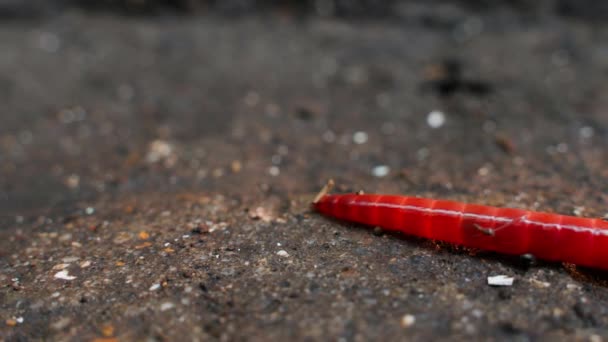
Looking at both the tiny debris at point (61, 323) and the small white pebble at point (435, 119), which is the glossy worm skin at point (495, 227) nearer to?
the tiny debris at point (61, 323)

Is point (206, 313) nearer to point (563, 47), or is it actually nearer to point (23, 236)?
point (23, 236)

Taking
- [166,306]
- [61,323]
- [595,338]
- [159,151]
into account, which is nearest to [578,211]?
[595,338]

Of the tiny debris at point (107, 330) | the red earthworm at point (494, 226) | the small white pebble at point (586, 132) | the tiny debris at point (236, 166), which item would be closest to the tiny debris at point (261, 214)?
the red earthworm at point (494, 226)

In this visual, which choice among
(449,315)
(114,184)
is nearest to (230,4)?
(114,184)

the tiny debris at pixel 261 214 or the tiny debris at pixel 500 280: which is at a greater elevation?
the tiny debris at pixel 261 214

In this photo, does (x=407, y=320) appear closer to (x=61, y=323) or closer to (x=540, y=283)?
(x=540, y=283)

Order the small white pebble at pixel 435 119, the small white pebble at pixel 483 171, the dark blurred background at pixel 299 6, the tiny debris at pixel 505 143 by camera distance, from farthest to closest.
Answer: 1. the dark blurred background at pixel 299 6
2. the small white pebble at pixel 435 119
3. the tiny debris at pixel 505 143
4. the small white pebble at pixel 483 171
